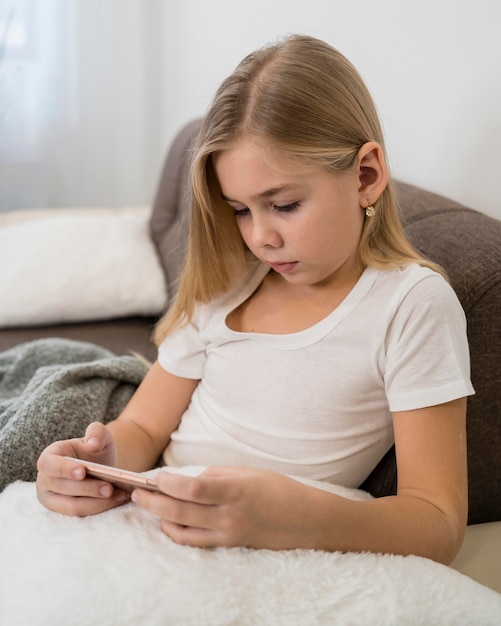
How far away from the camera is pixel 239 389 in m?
1.10

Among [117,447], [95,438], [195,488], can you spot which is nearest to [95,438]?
[95,438]

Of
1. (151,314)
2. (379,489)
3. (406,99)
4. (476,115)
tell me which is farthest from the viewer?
(151,314)

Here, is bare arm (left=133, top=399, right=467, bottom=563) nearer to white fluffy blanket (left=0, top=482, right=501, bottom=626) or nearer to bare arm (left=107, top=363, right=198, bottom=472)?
white fluffy blanket (left=0, top=482, right=501, bottom=626)

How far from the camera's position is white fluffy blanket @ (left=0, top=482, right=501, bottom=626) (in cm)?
77

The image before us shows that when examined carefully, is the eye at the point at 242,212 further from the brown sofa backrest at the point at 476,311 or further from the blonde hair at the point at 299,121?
the brown sofa backrest at the point at 476,311

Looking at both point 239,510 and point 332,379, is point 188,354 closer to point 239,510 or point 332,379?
point 332,379

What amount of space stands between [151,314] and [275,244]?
1.14 meters

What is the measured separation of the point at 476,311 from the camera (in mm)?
1023

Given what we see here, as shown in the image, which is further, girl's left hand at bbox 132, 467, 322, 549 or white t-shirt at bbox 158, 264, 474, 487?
white t-shirt at bbox 158, 264, 474, 487

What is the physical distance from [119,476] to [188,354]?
364 millimetres

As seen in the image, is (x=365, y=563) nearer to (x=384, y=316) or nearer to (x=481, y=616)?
(x=481, y=616)

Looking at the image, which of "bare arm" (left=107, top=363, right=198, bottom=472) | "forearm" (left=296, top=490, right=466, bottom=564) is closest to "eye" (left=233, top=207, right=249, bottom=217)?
"bare arm" (left=107, top=363, right=198, bottom=472)

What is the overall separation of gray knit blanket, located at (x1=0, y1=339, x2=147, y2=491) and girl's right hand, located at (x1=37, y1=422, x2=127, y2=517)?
16 cm

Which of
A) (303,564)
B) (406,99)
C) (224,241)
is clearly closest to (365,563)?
(303,564)
